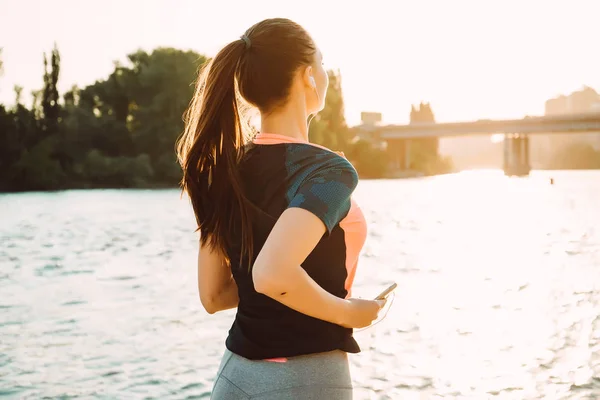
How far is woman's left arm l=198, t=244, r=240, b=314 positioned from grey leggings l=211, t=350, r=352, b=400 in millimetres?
314

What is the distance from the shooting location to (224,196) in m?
1.87

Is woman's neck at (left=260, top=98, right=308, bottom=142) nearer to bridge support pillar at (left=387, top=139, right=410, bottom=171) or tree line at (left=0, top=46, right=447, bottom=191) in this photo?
tree line at (left=0, top=46, right=447, bottom=191)

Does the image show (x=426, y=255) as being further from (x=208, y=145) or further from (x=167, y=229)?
(x=208, y=145)

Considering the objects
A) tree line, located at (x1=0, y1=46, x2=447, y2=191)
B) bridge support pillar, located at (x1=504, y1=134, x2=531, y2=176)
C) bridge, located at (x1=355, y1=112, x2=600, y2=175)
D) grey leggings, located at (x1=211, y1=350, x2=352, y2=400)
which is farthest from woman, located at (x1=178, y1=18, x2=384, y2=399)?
bridge support pillar, located at (x1=504, y1=134, x2=531, y2=176)

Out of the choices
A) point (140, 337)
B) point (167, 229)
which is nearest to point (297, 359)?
point (140, 337)

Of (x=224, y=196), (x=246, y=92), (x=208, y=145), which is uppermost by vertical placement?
(x=246, y=92)

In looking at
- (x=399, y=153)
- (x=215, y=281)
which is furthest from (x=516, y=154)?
(x=215, y=281)

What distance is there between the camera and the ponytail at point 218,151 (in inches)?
73.5

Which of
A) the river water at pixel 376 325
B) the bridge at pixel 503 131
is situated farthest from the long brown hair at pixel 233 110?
the bridge at pixel 503 131

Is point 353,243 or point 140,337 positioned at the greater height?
point 353,243

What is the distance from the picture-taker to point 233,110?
192cm

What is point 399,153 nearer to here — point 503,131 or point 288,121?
point 503,131

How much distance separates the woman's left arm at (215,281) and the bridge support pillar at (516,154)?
9120 cm

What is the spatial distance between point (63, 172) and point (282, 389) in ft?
198
